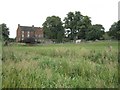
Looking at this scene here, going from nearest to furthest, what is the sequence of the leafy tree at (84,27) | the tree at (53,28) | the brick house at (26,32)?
the leafy tree at (84,27)
the tree at (53,28)
the brick house at (26,32)

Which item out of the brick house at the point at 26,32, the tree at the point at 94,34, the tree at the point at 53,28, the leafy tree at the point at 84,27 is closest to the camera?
the tree at the point at 94,34

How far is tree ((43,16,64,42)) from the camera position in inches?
3130

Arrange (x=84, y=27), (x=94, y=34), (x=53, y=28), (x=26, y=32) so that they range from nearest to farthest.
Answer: (x=94, y=34) < (x=84, y=27) < (x=53, y=28) < (x=26, y=32)

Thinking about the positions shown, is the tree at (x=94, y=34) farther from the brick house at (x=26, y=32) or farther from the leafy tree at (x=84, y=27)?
the brick house at (x=26, y=32)

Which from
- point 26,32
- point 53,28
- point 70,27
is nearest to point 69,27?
point 70,27

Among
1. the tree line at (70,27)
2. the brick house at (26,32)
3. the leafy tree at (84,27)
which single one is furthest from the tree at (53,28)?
the brick house at (26,32)

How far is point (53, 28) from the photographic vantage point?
8100 cm

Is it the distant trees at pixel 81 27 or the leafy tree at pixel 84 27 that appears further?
the leafy tree at pixel 84 27

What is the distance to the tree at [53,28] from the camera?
79500 millimetres

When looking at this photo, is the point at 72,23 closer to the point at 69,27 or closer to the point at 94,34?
the point at 69,27

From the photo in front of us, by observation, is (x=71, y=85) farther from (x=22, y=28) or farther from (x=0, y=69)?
(x=22, y=28)

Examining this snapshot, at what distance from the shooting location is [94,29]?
7150cm

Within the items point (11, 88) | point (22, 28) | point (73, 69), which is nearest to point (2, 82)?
point (11, 88)

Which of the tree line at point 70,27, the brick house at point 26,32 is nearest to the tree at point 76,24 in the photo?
the tree line at point 70,27
